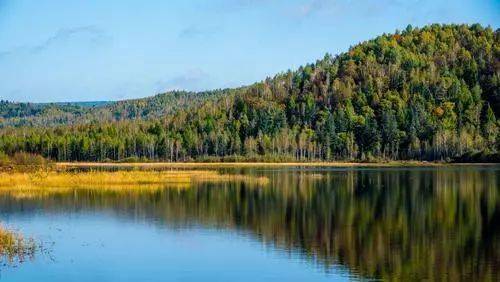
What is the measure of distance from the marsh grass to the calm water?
0.65m

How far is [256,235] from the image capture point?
1588 inches

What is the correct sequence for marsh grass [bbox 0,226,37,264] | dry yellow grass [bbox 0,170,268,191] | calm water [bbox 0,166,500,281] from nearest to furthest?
calm water [bbox 0,166,500,281], marsh grass [bbox 0,226,37,264], dry yellow grass [bbox 0,170,268,191]

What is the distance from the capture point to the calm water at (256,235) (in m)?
30.0

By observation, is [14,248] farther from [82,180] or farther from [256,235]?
[82,180]

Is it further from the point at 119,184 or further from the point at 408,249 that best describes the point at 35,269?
the point at 119,184

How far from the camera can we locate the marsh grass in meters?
32.0

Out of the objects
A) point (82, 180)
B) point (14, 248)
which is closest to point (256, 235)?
point (14, 248)

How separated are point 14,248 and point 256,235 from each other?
12.5 meters

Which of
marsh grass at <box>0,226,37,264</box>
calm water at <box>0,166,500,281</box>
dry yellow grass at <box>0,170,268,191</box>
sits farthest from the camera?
dry yellow grass at <box>0,170,268,191</box>

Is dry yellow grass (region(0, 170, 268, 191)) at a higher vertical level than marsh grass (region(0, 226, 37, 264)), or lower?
higher

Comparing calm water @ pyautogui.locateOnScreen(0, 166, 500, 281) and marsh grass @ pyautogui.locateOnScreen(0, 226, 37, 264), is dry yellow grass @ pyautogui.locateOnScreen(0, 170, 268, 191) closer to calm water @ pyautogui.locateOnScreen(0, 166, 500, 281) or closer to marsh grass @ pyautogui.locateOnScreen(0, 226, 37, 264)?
calm water @ pyautogui.locateOnScreen(0, 166, 500, 281)

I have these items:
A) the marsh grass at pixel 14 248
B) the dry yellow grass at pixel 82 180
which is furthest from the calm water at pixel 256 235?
the dry yellow grass at pixel 82 180

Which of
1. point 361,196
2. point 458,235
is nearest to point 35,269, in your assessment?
point 458,235

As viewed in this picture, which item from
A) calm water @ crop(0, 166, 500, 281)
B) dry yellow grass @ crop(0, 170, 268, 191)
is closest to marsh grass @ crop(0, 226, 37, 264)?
calm water @ crop(0, 166, 500, 281)
